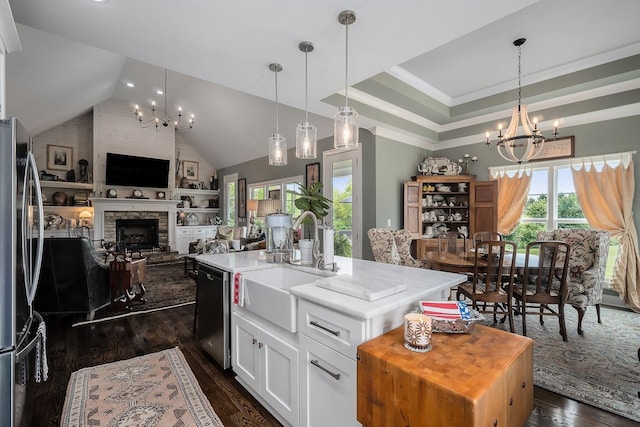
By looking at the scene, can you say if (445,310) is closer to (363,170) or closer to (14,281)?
(14,281)

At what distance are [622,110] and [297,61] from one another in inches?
170

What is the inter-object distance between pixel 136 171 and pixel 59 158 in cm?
166

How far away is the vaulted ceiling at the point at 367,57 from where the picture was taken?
1977 millimetres

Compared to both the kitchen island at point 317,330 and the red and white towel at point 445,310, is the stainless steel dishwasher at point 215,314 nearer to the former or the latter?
the kitchen island at point 317,330

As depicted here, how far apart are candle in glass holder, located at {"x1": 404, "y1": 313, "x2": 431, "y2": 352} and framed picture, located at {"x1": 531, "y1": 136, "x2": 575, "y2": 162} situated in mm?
4589

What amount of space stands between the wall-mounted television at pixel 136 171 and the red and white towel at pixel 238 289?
7208 millimetres

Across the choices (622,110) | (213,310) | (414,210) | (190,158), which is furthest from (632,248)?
(190,158)

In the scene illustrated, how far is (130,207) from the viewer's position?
25.4 ft

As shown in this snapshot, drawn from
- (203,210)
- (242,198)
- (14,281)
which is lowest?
(14,281)

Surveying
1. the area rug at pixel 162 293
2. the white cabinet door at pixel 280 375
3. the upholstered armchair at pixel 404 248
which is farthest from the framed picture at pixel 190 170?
the white cabinet door at pixel 280 375

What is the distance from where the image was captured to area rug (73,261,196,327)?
3.73 meters

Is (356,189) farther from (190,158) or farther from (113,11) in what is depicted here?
(190,158)

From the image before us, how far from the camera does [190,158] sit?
30.9 ft

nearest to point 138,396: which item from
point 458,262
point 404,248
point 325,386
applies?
point 325,386
